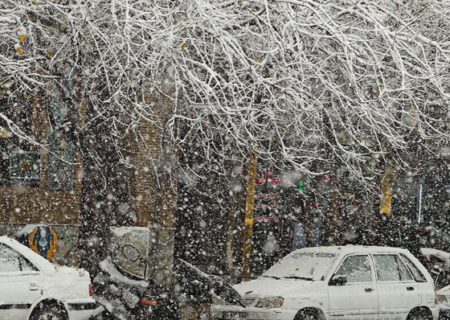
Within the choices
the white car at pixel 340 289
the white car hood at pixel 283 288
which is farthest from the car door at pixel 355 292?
the white car hood at pixel 283 288

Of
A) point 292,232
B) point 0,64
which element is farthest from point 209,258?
point 0,64

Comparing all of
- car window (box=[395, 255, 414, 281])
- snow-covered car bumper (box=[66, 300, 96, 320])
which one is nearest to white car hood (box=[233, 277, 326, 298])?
car window (box=[395, 255, 414, 281])

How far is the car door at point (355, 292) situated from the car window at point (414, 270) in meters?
0.72

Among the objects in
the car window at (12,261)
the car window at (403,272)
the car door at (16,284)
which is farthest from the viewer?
the car window at (403,272)

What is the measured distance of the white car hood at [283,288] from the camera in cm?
853

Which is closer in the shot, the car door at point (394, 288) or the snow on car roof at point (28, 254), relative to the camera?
the snow on car roof at point (28, 254)

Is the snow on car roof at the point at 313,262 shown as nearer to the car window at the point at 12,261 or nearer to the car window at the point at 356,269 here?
the car window at the point at 356,269

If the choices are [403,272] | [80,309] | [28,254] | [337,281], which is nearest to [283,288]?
[337,281]

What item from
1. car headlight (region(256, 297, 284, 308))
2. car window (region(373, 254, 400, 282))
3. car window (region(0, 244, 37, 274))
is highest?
car window (region(0, 244, 37, 274))

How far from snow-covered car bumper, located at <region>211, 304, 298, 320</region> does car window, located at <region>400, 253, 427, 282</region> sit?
95.7 inches

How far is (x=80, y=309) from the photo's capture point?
8.11 metres

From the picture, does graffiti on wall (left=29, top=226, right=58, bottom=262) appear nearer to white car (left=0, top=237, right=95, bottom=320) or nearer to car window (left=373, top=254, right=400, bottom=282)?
white car (left=0, top=237, right=95, bottom=320)

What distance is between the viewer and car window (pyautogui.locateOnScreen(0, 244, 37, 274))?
7.87 meters

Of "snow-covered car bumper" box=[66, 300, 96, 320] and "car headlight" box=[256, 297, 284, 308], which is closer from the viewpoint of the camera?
"snow-covered car bumper" box=[66, 300, 96, 320]
